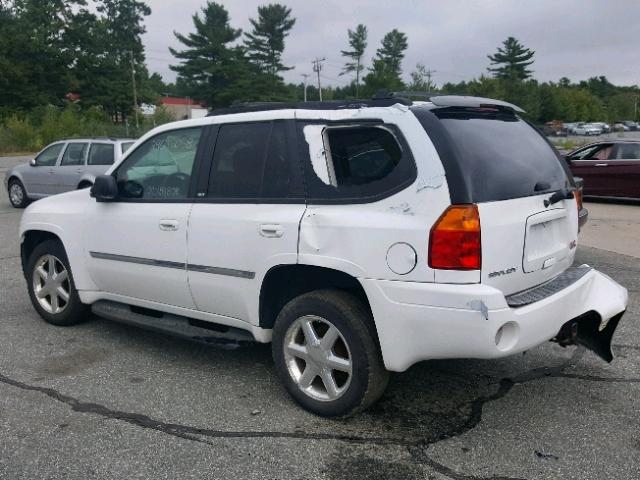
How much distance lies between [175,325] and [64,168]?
408 inches

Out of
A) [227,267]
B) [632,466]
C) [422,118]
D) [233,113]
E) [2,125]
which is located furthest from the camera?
[2,125]

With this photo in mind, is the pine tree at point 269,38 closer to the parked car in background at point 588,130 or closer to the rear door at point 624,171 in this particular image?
the parked car in background at point 588,130

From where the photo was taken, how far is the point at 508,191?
3.35m

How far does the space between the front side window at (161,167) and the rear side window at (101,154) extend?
8763 millimetres

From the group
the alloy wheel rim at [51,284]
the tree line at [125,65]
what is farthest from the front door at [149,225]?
the tree line at [125,65]

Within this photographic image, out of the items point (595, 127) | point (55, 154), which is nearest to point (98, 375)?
point (55, 154)

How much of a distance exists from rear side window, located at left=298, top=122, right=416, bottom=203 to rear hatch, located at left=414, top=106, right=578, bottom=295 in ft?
0.67

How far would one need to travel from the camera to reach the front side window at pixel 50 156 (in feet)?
45.1

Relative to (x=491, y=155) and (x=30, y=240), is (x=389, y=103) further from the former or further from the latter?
(x=30, y=240)

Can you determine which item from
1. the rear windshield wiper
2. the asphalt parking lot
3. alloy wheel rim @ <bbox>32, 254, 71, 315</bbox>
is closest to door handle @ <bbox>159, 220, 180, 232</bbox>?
the asphalt parking lot

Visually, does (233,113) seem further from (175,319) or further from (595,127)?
(595,127)

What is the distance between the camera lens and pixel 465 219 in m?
3.09

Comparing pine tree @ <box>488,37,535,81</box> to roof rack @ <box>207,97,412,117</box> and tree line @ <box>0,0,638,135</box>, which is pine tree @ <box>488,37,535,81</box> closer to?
tree line @ <box>0,0,638,135</box>

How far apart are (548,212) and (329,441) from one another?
175cm
